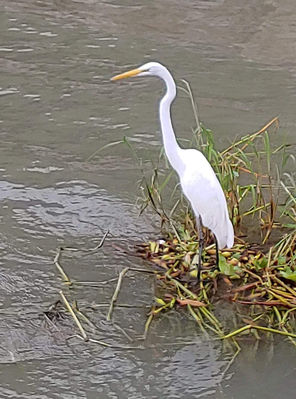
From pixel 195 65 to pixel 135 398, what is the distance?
3.68 m

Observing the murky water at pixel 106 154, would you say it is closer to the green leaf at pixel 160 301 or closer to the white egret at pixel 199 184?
the green leaf at pixel 160 301

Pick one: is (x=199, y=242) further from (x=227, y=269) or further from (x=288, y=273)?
(x=288, y=273)

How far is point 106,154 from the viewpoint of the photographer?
504 centimetres

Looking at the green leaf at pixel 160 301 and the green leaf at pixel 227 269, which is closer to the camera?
the green leaf at pixel 160 301

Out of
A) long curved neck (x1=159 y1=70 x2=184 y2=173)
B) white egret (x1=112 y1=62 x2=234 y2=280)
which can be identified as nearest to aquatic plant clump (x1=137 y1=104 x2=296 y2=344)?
white egret (x1=112 y1=62 x2=234 y2=280)

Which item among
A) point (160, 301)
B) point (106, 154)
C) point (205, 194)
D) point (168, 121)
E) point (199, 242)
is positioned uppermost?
point (168, 121)

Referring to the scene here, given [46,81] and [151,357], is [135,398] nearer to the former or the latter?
[151,357]

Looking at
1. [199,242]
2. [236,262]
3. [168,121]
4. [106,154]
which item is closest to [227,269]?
[236,262]

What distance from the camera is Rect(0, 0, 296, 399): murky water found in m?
3.24

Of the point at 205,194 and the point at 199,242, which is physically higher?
the point at 205,194

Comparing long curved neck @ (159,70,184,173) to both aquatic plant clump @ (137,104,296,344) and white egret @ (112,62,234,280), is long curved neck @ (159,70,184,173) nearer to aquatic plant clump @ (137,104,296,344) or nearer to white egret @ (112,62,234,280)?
white egret @ (112,62,234,280)

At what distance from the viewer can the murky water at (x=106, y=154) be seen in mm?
3240

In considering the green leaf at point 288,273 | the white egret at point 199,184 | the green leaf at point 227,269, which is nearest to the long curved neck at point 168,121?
the white egret at point 199,184

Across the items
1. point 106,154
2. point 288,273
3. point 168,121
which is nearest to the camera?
point 168,121
